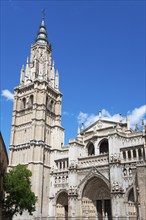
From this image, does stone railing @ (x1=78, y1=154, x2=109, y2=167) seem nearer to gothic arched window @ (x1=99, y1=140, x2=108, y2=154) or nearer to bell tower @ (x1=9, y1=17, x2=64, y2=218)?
gothic arched window @ (x1=99, y1=140, x2=108, y2=154)

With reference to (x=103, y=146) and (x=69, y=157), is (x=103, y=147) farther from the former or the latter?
(x=69, y=157)

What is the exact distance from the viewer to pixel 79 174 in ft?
133

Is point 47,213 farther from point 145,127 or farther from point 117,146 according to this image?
point 145,127

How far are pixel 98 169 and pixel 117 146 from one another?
441 centimetres

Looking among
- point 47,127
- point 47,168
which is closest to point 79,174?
point 47,168

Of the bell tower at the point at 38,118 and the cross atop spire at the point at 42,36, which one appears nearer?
the bell tower at the point at 38,118

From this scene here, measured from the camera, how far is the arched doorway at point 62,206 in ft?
135

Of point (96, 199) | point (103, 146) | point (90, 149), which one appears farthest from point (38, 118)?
point (96, 199)

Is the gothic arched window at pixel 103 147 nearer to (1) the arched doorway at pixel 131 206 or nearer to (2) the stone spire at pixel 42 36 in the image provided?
(1) the arched doorway at pixel 131 206

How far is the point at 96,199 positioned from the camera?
39906 millimetres

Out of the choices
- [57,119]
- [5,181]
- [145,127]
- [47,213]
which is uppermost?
[57,119]

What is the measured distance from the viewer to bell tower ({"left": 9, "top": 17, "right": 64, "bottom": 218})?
42281 millimetres

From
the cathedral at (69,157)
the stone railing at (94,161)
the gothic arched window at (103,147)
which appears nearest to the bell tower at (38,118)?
the cathedral at (69,157)

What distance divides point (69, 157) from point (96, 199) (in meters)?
7.50
